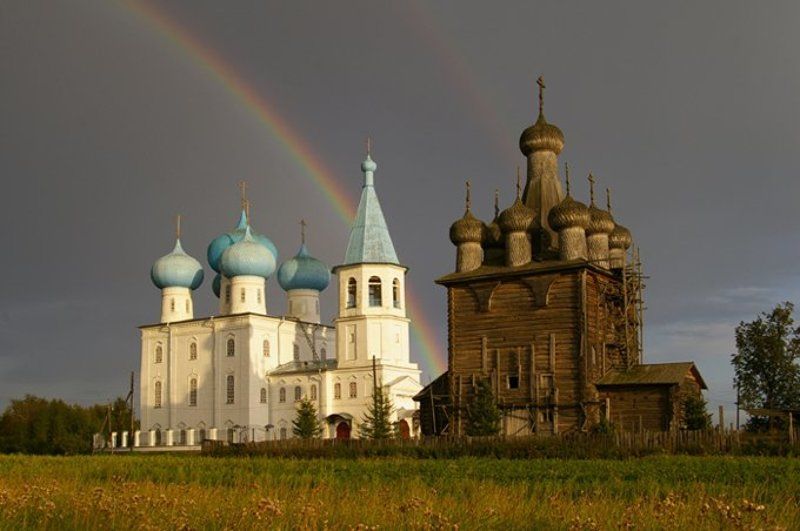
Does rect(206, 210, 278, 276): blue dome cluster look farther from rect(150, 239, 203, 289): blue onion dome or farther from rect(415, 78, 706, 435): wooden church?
rect(415, 78, 706, 435): wooden church

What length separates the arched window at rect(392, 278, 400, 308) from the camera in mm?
58406

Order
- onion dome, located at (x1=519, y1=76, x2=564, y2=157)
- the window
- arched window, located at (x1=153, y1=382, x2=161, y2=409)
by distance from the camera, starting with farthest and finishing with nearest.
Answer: arched window, located at (x1=153, y1=382, x2=161, y2=409), onion dome, located at (x1=519, y1=76, x2=564, y2=157), the window

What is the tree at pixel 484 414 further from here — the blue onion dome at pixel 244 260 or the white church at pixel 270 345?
the blue onion dome at pixel 244 260

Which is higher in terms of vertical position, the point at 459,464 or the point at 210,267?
the point at 210,267

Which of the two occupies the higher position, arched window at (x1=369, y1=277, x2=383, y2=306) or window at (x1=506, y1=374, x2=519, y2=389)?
arched window at (x1=369, y1=277, x2=383, y2=306)

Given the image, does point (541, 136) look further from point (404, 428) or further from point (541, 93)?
point (404, 428)

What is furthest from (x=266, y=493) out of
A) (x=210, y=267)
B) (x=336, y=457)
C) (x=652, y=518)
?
(x=210, y=267)

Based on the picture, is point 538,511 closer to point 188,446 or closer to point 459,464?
point 459,464

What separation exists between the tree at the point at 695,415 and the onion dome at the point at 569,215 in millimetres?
7663

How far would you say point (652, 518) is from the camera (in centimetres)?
812

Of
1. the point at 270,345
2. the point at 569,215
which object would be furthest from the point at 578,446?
the point at 270,345

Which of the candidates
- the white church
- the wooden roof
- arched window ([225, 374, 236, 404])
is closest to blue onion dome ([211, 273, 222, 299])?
the white church

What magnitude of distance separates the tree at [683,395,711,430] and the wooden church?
41cm

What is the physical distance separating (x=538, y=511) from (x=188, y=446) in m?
51.8
